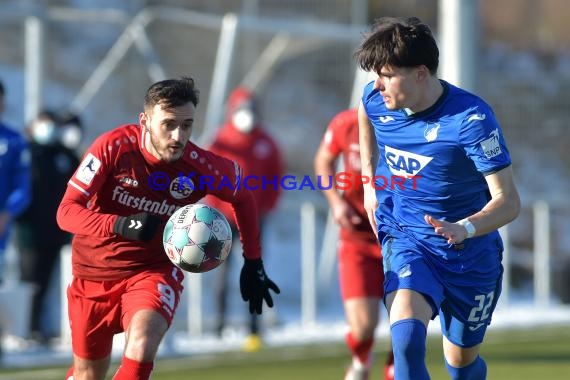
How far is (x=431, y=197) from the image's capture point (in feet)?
20.8

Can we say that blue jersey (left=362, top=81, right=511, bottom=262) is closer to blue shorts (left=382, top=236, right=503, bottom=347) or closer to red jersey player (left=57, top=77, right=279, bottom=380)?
blue shorts (left=382, top=236, right=503, bottom=347)

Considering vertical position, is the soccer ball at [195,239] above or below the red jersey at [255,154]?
above

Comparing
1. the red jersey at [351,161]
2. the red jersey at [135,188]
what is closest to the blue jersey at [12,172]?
the red jersey at [351,161]

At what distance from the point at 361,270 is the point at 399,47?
2.79 metres

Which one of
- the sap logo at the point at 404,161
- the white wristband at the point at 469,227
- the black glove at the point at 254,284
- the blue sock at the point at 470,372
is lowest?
the blue sock at the point at 470,372

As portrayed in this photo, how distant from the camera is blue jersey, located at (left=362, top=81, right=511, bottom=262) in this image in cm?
599

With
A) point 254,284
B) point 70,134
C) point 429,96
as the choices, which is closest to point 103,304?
point 254,284

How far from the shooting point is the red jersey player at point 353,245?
327 inches

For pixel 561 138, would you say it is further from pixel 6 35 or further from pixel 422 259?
pixel 422 259

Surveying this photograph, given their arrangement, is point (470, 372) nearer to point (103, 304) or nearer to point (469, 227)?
point (469, 227)

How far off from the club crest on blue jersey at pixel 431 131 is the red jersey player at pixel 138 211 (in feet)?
3.56

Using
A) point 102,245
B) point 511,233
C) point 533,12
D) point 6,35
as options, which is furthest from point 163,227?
point 533,12

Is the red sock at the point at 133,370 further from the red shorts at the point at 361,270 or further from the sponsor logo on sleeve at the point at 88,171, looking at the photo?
the red shorts at the point at 361,270

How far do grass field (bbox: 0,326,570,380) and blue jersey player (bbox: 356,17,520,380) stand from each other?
3417mm
